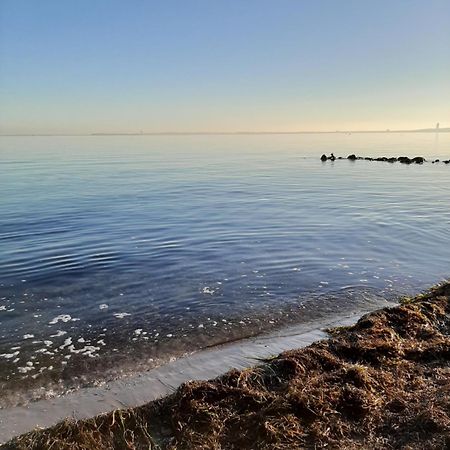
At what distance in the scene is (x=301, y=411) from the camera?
15.8 ft

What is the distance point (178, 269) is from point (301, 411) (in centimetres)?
741

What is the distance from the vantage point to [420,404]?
189 inches

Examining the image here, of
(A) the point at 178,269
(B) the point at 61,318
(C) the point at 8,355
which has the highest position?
(A) the point at 178,269

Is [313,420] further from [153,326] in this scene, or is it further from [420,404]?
[153,326]

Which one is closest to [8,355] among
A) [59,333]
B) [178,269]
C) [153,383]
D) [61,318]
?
[59,333]

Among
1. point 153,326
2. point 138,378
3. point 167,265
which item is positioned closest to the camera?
point 138,378

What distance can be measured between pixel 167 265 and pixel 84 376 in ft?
19.0

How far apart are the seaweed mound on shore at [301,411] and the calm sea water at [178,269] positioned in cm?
180

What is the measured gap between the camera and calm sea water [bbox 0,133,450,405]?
7547mm

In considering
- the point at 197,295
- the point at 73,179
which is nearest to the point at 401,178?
the point at 73,179

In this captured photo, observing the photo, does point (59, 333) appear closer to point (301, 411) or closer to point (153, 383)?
point (153, 383)

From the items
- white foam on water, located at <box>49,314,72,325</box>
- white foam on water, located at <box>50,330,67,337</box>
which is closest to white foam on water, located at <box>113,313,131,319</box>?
white foam on water, located at <box>49,314,72,325</box>

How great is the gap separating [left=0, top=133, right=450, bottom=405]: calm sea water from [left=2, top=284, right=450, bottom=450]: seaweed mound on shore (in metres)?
1.80

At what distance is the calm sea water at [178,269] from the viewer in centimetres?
755
